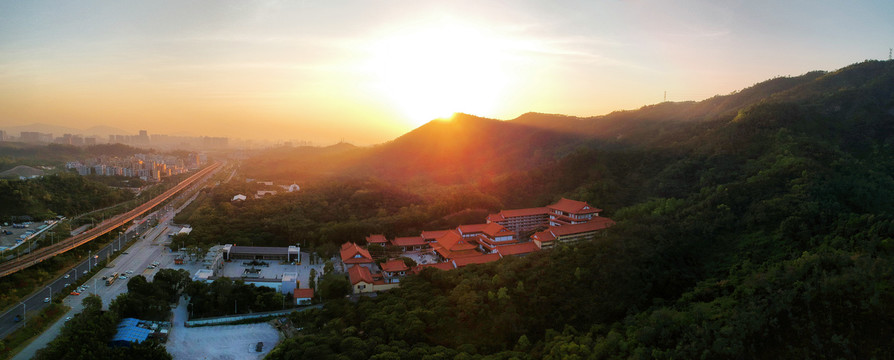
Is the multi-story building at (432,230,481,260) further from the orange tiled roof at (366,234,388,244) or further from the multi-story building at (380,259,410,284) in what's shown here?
the orange tiled roof at (366,234,388,244)

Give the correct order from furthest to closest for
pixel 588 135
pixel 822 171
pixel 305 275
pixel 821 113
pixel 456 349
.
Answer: pixel 588 135
pixel 821 113
pixel 305 275
pixel 822 171
pixel 456 349

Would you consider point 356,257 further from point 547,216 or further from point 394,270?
point 547,216

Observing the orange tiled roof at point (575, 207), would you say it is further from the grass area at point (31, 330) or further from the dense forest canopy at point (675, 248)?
the grass area at point (31, 330)

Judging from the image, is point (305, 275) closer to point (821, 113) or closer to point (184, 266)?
point (184, 266)

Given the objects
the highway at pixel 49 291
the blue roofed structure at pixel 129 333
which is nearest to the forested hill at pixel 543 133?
the highway at pixel 49 291

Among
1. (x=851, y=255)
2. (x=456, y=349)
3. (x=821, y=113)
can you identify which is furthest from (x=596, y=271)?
(x=821, y=113)

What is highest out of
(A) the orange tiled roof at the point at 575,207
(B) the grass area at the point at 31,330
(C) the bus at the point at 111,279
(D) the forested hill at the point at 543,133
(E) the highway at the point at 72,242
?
(D) the forested hill at the point at 543,133
